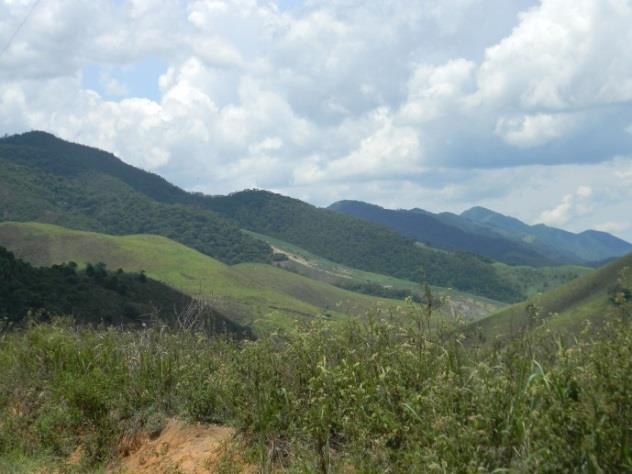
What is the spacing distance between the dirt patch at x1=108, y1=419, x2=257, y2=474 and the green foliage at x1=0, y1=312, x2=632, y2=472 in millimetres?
180

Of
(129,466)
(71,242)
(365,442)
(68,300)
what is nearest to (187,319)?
(129,466)

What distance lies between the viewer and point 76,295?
50.2m

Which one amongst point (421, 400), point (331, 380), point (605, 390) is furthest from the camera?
point (331, 380)

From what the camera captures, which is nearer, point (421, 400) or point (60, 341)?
point (421, 400)

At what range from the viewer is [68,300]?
4716 cm

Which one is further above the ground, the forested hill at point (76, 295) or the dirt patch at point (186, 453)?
the dirt patch at point (186, 453)

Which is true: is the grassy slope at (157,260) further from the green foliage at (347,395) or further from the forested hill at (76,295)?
the green foliage at (347,395)

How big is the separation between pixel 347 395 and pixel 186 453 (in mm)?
2239

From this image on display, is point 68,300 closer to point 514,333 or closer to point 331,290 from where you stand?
point 514,333

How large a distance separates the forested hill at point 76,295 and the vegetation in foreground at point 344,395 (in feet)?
81.6

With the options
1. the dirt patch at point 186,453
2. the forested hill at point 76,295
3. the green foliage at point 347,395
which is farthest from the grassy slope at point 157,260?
the dirt patch at point 186,453

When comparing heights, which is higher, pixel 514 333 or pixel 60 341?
pixel 514 333

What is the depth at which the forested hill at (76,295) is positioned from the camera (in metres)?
42.1

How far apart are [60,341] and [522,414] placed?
6.94 m
